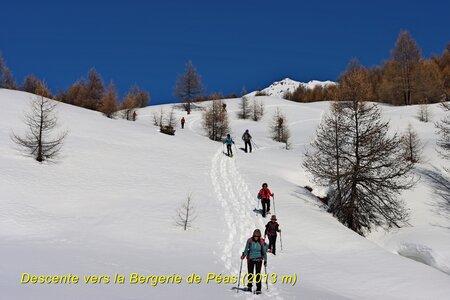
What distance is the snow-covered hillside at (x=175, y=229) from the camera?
9.09 meters

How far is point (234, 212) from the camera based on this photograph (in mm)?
17297

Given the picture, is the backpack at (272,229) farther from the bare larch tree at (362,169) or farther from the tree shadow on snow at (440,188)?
the tree shadow on snow at (440,188)

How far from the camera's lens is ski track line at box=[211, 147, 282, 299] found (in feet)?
38.5

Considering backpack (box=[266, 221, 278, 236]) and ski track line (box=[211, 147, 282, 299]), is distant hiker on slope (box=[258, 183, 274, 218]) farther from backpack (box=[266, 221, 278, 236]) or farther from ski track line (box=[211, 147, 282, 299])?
backpack (box=[266, 221, 278, 236])

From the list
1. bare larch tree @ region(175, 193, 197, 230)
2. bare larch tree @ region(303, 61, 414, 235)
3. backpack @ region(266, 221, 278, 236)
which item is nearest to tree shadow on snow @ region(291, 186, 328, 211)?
bare larch tree @ region(303, 61, 414, 235)

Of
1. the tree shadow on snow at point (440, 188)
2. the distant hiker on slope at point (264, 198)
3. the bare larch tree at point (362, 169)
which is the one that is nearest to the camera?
the distant hiker on slope at point (264, 198)

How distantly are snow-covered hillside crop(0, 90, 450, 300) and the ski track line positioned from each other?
0.06 meters

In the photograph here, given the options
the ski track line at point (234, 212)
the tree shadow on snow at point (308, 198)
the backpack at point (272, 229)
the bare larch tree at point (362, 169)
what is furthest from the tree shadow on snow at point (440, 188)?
the backpack at point (272, 229)

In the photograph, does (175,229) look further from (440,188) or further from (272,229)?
(440,188)

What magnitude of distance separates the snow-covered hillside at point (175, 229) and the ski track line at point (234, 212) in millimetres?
63

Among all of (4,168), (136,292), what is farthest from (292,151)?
(136,292)

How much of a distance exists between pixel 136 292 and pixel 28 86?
261ft

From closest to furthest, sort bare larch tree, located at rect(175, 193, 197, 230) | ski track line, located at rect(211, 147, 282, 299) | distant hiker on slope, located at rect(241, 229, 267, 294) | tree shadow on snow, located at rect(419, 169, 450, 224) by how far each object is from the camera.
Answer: distant hiker on slope, located at rect(241, 229, 267, 294) → ski track line, located at rect(211, 147, 282, 299) → bare larch tree, located at rect(175, 193, 197, 230) → tree shadow on snow, located at rect(419, 169, 450, 224)

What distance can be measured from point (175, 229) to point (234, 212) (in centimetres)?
362
